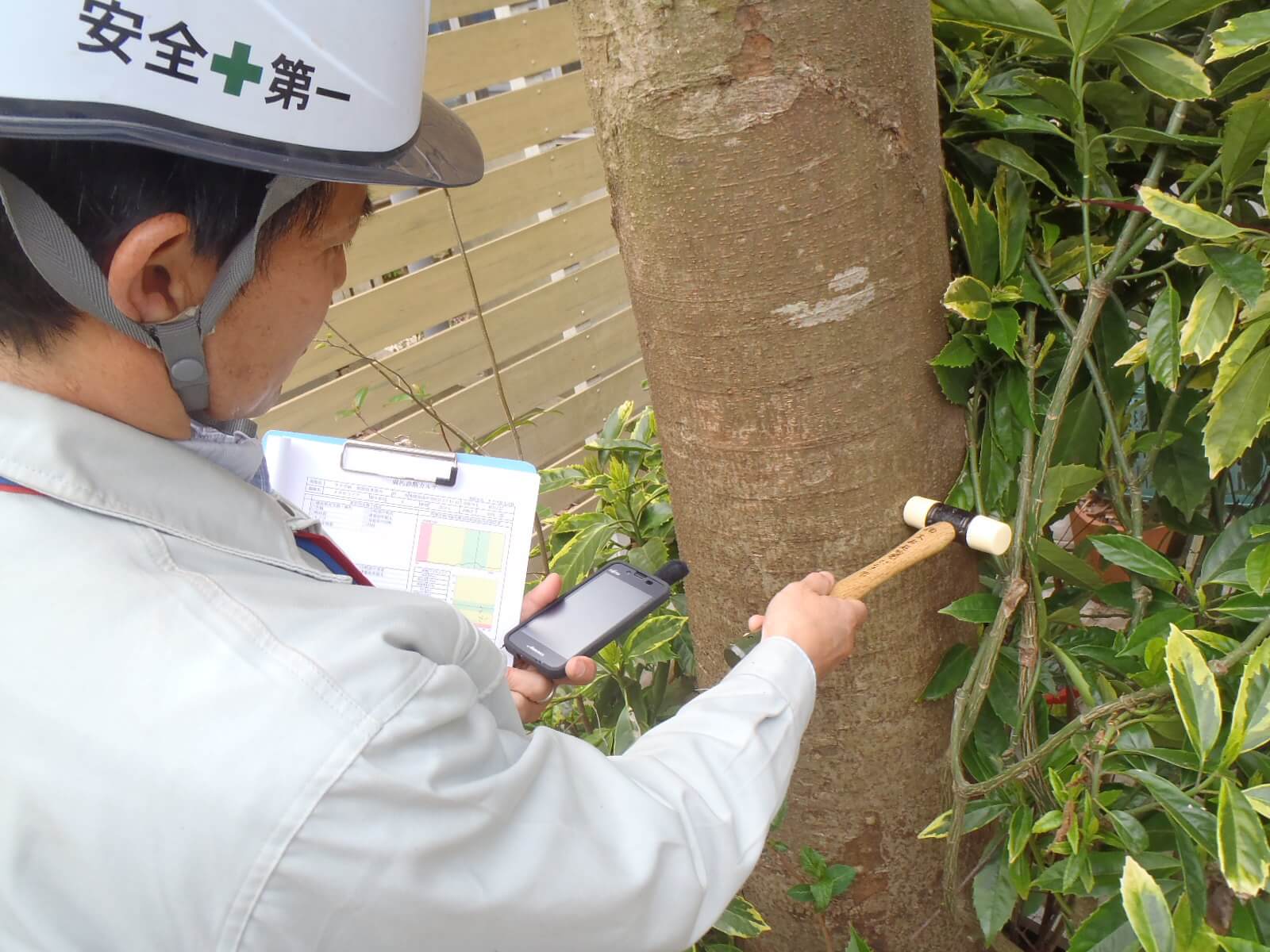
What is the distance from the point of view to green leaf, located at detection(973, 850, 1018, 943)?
1137 mm

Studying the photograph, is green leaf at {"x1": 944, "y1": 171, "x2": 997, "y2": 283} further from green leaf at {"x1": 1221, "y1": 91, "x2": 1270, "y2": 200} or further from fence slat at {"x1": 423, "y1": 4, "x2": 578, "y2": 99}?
fence slat at {"x1": 423, "y1": 4, "x2": 578, "y2": 99}

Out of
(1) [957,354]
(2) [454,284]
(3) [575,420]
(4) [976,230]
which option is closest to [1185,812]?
(1) [957,354]

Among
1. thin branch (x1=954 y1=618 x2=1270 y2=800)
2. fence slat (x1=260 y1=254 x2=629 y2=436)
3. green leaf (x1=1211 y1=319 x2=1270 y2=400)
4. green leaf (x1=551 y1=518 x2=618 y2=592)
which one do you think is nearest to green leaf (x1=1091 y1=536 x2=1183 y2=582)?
thin branch (x1=954 y1=618 x2=1270 y2=800)

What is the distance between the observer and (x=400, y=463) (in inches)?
52.6

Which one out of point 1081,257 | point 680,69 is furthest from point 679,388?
point 1081,257

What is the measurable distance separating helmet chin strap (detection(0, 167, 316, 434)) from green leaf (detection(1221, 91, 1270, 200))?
33.8 inches

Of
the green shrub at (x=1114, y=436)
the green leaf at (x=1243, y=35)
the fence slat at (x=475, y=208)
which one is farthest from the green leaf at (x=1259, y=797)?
the fence slat at (x=475, y=208)

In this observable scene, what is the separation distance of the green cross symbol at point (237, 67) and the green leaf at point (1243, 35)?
858 millimetres

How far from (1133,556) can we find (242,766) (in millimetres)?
933

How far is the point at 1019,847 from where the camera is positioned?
1.07m

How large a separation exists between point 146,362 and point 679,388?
21.7 inches

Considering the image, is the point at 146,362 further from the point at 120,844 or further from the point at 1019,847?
the point at 1019,847

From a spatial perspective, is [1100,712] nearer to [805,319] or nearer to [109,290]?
[805,319]

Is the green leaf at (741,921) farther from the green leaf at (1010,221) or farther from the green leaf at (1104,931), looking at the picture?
the green leaf at (1010,221)
